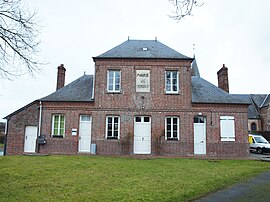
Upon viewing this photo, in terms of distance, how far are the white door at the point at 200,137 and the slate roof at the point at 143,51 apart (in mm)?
4454

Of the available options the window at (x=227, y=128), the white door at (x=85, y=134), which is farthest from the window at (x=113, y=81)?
the window at (x=227, y=128)

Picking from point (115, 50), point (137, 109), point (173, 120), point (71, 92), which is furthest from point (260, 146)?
point (71, 92)

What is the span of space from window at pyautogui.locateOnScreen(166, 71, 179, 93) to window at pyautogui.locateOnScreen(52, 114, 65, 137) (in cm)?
732

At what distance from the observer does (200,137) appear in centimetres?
1661

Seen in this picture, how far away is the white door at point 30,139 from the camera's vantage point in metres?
17.8

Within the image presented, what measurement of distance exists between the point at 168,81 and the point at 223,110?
13.3 feet

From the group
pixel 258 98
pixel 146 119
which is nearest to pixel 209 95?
pixel 146 119

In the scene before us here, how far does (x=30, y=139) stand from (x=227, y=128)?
13426 mm

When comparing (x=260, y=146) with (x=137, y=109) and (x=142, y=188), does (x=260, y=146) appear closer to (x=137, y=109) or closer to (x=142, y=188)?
(x=137, y=109)

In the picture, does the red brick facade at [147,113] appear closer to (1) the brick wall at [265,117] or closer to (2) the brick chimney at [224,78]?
(2) the brick chimney at [224,78]

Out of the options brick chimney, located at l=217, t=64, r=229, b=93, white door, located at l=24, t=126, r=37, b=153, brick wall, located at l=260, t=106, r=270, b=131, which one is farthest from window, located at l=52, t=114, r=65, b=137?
brick wall, located at l=260, t=106, r=270, b=131

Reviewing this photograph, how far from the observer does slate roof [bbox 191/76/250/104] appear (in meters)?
16.8

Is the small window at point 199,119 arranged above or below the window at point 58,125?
above

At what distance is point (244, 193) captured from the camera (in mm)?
6578
